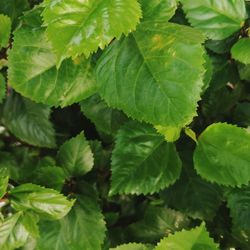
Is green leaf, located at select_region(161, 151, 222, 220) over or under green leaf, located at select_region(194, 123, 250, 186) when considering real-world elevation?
under

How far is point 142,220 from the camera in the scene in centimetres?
151

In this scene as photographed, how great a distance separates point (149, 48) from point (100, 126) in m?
0.46

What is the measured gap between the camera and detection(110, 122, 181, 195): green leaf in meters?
1.21

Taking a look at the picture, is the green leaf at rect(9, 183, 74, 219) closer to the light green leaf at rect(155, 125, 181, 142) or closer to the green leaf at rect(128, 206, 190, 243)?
Result: the light green leaf at rect(155, 125, 181, 142)

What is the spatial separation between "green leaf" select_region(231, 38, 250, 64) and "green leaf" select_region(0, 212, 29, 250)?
2.44 feet

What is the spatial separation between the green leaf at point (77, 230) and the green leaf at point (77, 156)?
0.35 feet

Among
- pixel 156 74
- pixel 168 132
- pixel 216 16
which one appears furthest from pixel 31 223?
pixel 216 16

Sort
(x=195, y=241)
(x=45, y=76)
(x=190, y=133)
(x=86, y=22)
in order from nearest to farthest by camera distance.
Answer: (x=86, y=22), (x=195, y=241), (x=45, y=76), (x=190, y=133)

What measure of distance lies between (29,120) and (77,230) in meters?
0.41

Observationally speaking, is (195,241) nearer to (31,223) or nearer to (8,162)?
(31,223)

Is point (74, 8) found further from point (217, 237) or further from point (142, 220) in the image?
point (217, 237)

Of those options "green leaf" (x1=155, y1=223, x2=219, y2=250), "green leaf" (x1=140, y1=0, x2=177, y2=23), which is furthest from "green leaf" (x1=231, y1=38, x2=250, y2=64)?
"green leaf" (x1=155, y1=223, x2=219, y2=250)

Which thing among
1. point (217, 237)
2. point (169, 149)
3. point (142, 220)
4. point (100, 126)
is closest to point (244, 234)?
point (217, 237)

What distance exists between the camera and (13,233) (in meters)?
1.21
